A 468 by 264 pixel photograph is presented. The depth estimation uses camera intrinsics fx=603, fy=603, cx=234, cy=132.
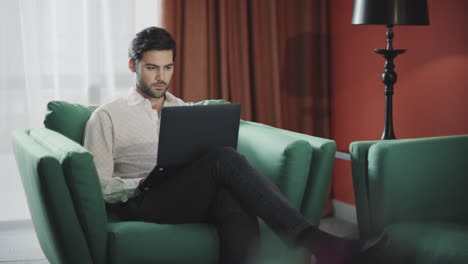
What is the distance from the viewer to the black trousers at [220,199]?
204 centimetres

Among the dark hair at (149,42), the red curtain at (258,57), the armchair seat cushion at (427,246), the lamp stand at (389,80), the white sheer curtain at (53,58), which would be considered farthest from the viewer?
the red curtain at (258,57)

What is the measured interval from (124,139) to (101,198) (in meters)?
0.48

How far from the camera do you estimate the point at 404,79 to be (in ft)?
10.9

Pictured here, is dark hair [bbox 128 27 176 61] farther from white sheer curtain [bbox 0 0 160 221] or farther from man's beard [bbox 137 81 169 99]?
white sheer curtain [bbox 0 0 160 221]

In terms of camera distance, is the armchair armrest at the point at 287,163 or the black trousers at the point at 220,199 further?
the armchair armrest at the point at 287,163

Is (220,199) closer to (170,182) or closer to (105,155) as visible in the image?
(170,182)

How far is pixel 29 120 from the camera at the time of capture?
10.8ft

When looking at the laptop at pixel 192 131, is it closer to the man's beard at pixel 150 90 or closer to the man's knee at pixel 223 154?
the man's knee at pixel 223 154

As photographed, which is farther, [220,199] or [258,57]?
[258,57]

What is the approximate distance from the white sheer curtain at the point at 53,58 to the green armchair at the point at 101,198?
0.84 m

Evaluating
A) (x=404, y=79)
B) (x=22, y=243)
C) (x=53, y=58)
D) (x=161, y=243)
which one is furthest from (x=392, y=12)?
(x=22, y=243)

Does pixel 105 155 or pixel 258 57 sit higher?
pixel 258 57

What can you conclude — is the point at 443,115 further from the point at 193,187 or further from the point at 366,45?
the point at 193,187

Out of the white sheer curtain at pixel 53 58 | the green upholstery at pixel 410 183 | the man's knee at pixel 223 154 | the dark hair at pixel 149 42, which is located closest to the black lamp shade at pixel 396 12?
the green upholstery at pixel 410 183
